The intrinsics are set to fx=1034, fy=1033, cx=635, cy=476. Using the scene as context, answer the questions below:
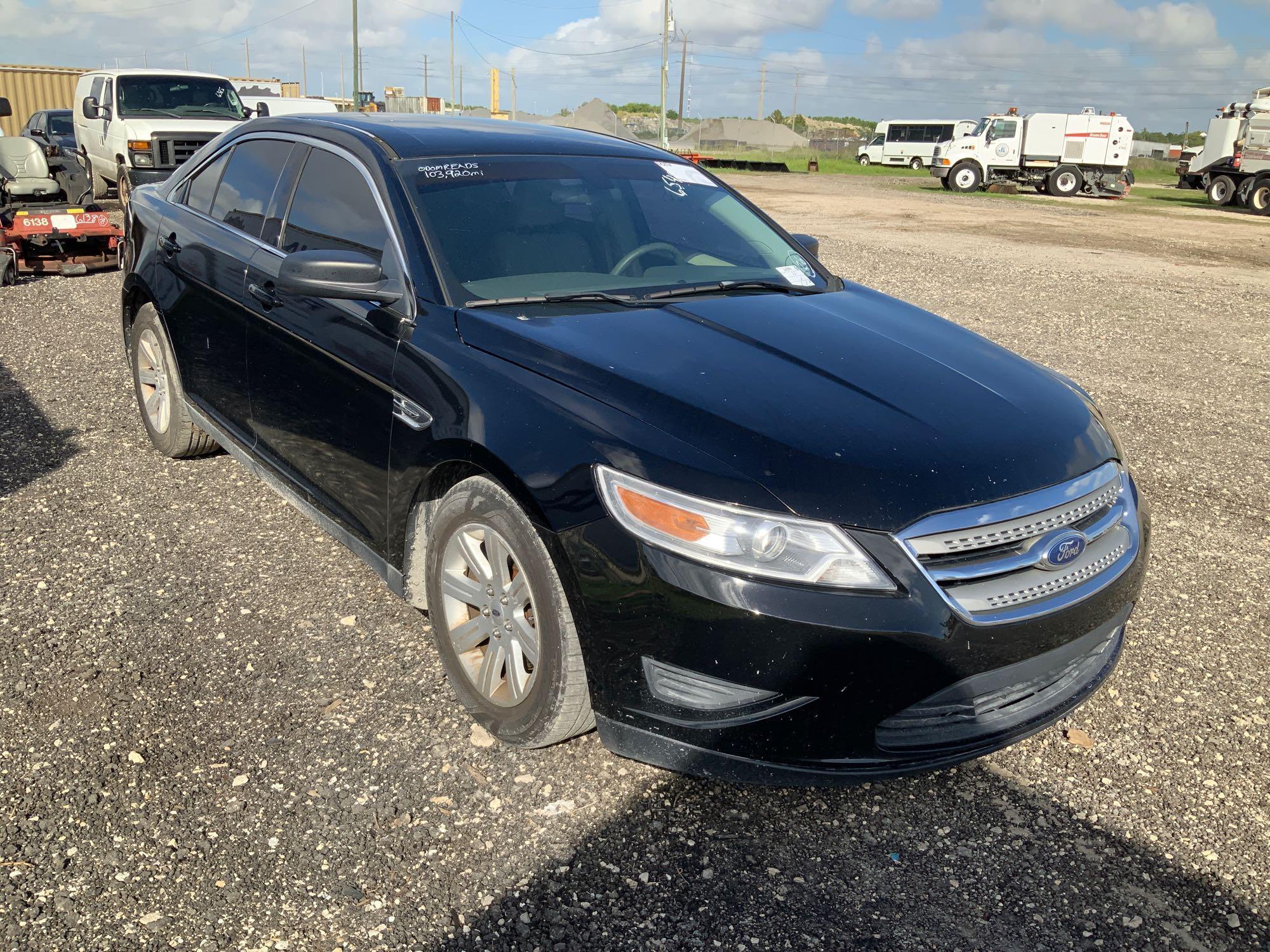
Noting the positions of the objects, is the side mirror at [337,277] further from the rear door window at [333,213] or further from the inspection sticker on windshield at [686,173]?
the inspection sticker on windshield at [686,173]

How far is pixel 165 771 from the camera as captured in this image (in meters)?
2.87

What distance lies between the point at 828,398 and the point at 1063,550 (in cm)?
71

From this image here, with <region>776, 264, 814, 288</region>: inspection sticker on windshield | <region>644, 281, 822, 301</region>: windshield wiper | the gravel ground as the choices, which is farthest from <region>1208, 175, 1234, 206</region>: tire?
<region>644, 281, 822, 301</region>: windshield wiper

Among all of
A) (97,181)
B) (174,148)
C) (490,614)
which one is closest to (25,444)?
(490,614)

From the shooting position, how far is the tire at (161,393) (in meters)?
4.93

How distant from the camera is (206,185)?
4.75 metres

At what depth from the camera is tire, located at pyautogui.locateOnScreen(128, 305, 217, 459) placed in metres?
4.93

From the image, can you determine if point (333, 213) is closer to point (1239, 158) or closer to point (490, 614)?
point (490, 614)

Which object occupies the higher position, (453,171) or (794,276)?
(453,171)

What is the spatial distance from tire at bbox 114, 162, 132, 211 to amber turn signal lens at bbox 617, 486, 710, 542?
13620 mm

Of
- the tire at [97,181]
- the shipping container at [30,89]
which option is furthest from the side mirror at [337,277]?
the shipping container at [30,89]

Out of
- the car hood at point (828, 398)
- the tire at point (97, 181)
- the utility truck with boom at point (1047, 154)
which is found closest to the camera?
the car hood at point (828, 398)

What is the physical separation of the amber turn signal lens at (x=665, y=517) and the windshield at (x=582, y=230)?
41.7 inches

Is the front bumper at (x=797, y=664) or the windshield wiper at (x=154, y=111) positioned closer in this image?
the front bumper at (x=797, y=664)
